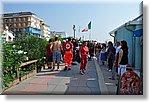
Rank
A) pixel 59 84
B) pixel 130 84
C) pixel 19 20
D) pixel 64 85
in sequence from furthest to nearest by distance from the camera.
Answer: pixel 59 84 < pixel 64 85 < pixel 19 20 < pixel 130 84

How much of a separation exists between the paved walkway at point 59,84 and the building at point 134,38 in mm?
919

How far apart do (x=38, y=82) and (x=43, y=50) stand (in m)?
2.34

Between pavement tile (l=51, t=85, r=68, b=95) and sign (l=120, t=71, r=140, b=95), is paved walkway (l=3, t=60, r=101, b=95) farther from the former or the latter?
sign (l=120, t=71, r=140, b=95)

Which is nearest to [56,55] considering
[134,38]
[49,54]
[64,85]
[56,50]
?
[56,50]

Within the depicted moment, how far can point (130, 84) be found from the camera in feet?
15.5

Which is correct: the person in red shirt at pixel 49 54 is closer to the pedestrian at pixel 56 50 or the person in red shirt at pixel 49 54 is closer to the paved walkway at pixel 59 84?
the pedestrian at pixel 56 50

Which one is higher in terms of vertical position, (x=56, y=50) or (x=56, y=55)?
(x=56, y=50)

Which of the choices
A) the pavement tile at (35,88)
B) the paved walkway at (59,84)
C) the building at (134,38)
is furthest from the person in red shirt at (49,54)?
the pavement tile at (35,88)

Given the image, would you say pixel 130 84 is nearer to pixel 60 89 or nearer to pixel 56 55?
pixel 60 89

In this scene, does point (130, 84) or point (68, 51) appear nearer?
point (130, 84)

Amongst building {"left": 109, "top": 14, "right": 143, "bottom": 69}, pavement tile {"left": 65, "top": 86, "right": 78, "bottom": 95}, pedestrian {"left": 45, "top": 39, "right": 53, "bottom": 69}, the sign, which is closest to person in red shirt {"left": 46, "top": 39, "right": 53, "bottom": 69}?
pedestrian {"left": 45, "top": 39, "right": 53, "bottom": 69}

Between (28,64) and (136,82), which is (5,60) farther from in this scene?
(136,82)

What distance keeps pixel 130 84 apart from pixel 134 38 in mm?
3912

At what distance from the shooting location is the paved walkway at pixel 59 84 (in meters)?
5.27
